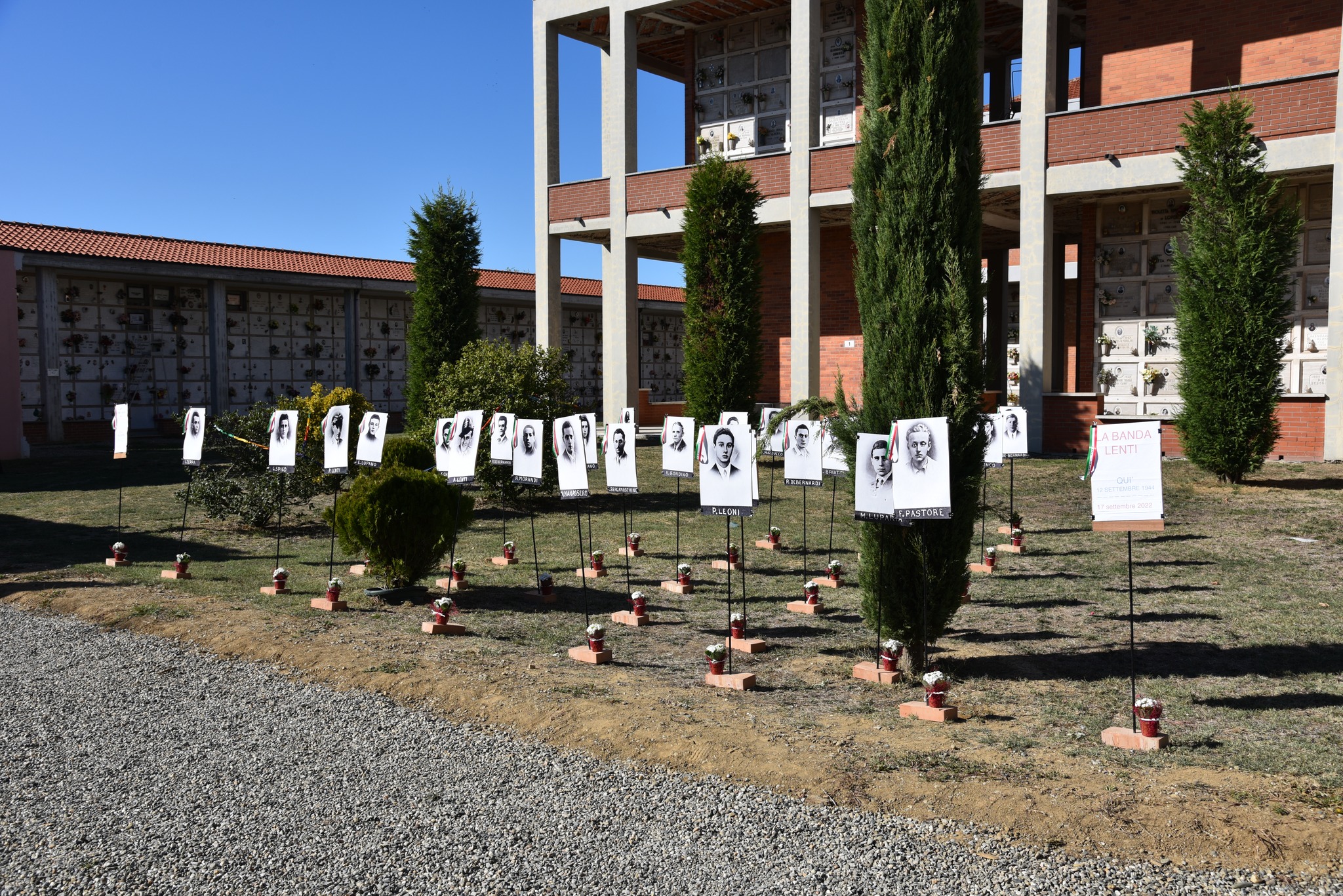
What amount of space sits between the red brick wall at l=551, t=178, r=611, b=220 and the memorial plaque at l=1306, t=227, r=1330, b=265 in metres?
15.1

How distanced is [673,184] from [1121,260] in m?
10.1

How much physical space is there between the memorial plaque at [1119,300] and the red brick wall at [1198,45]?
3.73 metres

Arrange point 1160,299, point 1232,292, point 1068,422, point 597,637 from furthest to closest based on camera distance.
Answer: point 1160,299 < point 1068,422 < point 1232,292 < point 597,637

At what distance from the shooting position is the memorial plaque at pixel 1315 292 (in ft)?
59.0

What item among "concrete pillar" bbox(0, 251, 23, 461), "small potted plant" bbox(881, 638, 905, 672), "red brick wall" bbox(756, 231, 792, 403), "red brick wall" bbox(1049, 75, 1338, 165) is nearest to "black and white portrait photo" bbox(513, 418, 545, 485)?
"small potted plant" bbox(881, 638, 905, 672)

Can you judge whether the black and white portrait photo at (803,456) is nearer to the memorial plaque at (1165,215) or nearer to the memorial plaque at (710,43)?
the memorial plaque at (1165,215)

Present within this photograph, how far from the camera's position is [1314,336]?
18.1 m

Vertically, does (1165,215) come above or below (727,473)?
above

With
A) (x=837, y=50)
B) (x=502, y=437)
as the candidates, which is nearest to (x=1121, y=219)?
(x=837, y=50)

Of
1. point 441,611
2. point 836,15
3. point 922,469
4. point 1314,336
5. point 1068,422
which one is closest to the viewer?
point 922,469

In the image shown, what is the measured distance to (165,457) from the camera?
24.4 meters

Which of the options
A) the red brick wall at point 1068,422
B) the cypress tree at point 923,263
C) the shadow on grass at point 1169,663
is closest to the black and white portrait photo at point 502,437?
the cypress tree at point 923,263

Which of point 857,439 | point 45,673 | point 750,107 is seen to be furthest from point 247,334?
point 857,439

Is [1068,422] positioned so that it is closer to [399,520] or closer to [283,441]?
[399,520]
